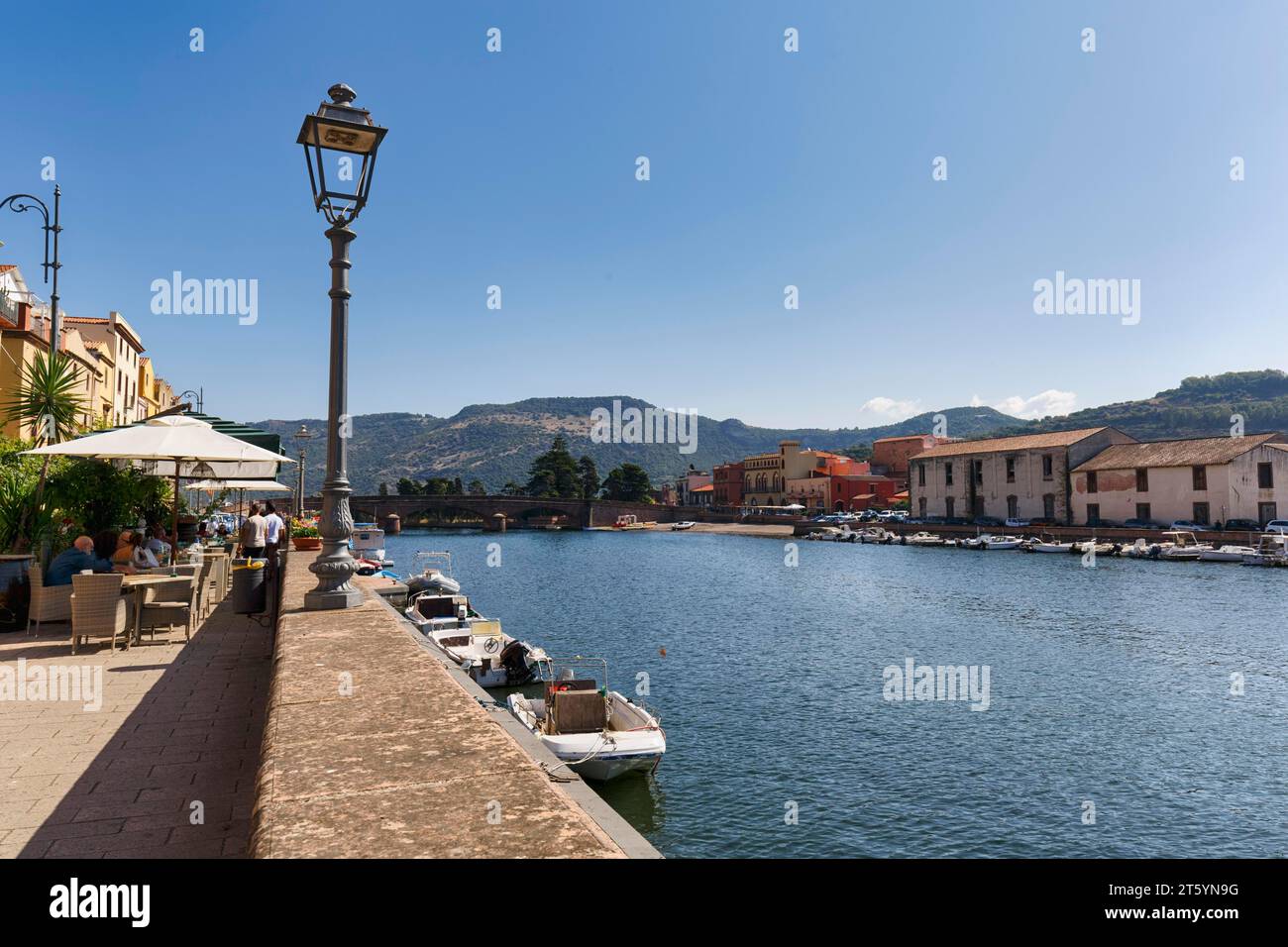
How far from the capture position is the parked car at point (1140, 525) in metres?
59.0

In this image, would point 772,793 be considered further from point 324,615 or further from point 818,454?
point 818,454

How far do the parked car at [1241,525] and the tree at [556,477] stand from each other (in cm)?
8883

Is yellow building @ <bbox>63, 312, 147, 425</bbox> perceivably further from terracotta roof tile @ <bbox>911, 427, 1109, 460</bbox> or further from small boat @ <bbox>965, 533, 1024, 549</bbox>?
terracotta roof tile @ <bbox>911, 427, 1109, 460</bbox>

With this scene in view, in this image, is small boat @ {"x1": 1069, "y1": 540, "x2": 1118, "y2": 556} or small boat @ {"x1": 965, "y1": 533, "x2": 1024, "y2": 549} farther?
small boat @ {"x1": 965, "y1": 533, "x2": 1024, "y2": 549}

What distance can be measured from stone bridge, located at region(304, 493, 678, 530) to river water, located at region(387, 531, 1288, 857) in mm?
66337

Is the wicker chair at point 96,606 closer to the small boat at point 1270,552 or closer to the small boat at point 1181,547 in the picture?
the small boat at point 1270,552

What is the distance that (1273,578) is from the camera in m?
41.3

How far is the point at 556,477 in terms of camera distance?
12575cm

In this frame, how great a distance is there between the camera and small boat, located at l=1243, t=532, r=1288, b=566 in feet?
151

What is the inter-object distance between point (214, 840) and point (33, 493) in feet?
36.3

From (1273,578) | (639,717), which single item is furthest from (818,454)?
(639,717)

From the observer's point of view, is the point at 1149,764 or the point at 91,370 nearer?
the point at 1149,764

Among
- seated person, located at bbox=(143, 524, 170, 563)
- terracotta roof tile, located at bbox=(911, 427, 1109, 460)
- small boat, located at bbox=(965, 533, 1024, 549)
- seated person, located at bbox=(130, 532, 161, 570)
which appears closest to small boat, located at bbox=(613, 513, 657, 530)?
terracotta roof tile, located at bbox=(911, 427, 1109, 460)

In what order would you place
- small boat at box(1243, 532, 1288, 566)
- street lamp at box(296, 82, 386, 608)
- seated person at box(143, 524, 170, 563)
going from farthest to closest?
1. small boat at box(1243, 532, 1288, 566)
2. seated person at box(143, 524, 170, 563)
3. street lamp at box(296, 82, 386, 608)
